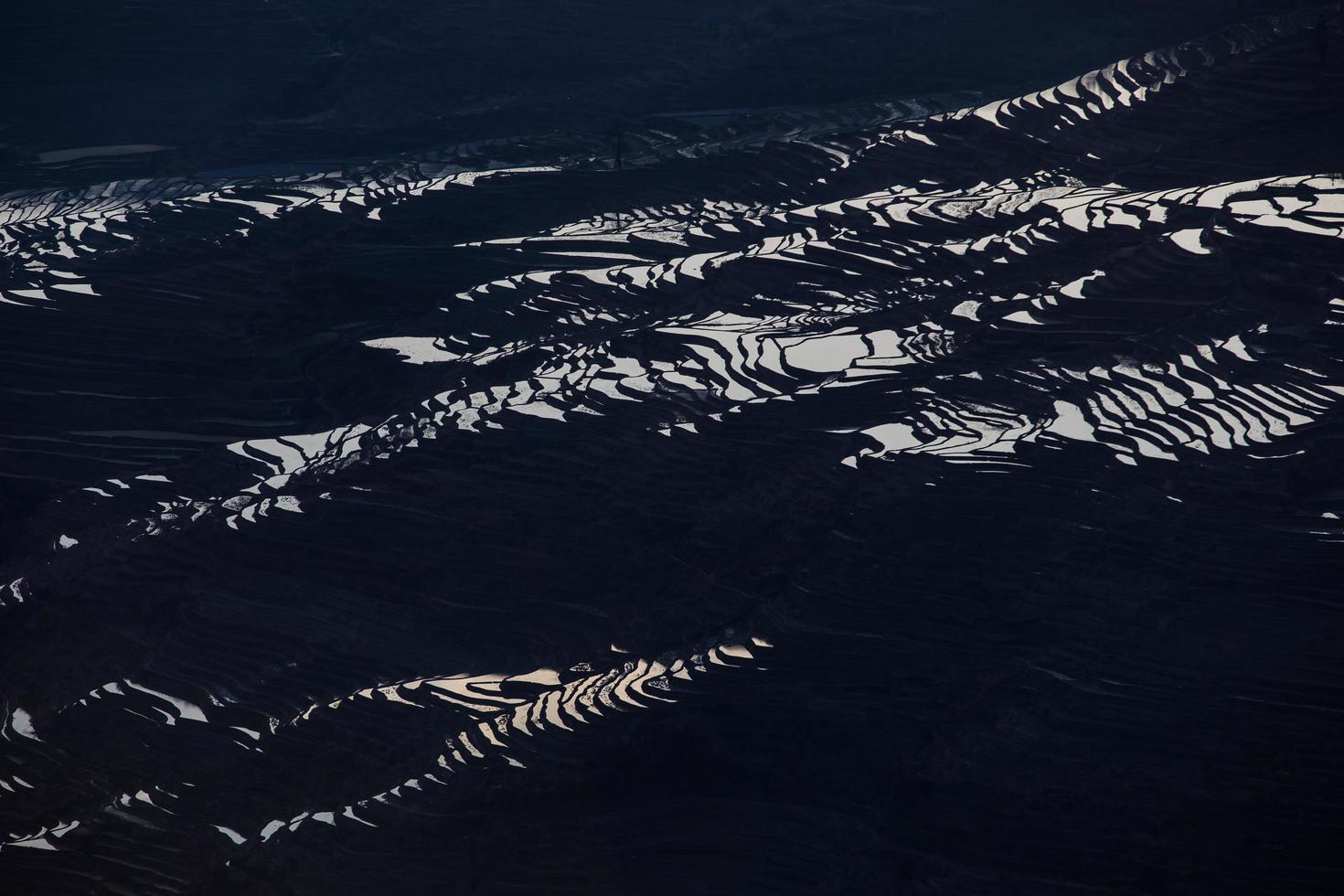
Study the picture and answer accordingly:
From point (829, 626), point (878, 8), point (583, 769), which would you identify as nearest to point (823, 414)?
point (829, 626)

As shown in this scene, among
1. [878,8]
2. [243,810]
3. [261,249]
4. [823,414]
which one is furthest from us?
[878,8]

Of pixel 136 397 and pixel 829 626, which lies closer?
pixel 829 626

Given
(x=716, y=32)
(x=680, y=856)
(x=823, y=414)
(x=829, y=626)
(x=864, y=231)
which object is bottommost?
(x=680, y=856)

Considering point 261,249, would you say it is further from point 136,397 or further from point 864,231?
point 864,231

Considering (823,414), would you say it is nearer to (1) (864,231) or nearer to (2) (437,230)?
(1) (864,231)

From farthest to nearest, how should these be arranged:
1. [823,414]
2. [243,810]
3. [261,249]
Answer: [261,249]
[823,414]
[243,810]

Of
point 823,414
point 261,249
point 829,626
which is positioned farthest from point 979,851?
point 261,249

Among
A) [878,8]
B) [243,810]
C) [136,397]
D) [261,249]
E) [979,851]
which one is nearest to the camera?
[979,851]

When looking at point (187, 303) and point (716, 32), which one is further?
point (716, 32)

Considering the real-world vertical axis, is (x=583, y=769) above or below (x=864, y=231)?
below
